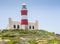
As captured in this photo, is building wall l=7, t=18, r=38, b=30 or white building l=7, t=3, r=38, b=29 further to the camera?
building wall l=7, t=18, r=38, b=30

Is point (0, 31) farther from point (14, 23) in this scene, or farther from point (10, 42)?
point (10, 42)

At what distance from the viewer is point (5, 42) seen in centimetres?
4116

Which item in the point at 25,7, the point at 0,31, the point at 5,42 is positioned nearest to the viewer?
the point at 5,42

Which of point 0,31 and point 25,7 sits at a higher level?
point 25,7

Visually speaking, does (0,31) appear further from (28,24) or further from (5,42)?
(5,42)

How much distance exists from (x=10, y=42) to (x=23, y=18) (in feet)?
111

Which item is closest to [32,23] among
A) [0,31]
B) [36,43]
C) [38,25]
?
[38,25]

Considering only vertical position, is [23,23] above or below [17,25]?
above

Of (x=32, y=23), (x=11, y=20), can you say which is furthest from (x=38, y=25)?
(x=11, y=20)

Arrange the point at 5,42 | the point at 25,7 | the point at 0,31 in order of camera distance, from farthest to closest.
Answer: the point at 25,7
the point at 0,31
the point at 5,42

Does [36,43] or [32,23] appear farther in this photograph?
[32,23]

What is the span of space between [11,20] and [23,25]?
12.1 feet

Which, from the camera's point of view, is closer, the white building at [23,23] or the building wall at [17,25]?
the white building at [23,23]

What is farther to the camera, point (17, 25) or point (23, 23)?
point (17, 25)
